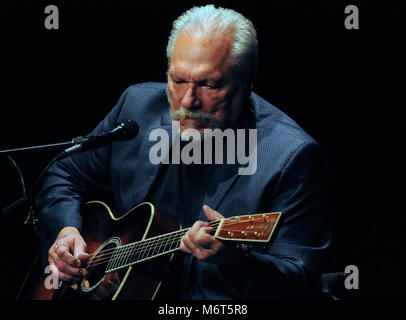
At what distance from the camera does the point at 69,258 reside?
98.0 inches

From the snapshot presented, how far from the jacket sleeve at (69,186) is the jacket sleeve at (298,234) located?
40.2 inches

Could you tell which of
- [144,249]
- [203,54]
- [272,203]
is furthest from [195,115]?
[144,249]

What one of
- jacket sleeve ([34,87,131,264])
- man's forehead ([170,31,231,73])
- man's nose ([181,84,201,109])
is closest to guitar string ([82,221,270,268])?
jacket sleeve ([34,87,131,264])

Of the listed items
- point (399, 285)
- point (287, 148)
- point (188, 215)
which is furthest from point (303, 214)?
point (399, 285)

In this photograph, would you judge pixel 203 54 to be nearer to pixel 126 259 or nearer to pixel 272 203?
pixel 272 203

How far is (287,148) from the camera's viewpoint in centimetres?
238

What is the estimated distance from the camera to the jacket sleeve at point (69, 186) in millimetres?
2812

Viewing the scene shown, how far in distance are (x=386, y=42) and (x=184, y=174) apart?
1291mm

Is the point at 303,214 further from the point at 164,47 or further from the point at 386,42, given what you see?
the point at 164,47

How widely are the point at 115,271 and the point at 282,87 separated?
1382 mm

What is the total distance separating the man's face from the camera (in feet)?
7.63

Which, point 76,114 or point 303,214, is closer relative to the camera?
point 303,214

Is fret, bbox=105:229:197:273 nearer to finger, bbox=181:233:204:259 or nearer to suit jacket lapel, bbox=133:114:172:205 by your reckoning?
finger, bbox=181:233:204:259

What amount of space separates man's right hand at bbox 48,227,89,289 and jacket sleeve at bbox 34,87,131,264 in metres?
0.18
